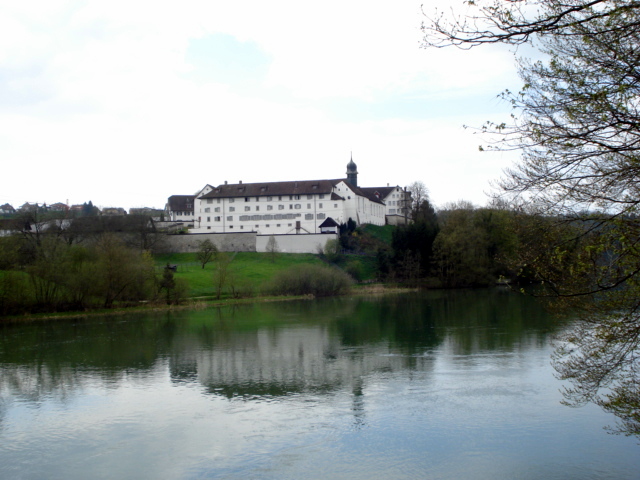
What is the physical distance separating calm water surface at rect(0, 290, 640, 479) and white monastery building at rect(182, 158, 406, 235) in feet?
184

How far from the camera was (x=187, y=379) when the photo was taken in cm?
1805

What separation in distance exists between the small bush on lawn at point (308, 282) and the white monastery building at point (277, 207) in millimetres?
25789

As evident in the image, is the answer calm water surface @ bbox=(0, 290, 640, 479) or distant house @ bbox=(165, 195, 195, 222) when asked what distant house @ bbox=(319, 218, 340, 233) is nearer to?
distant house @ bbox=(165, 195, 195, 222)

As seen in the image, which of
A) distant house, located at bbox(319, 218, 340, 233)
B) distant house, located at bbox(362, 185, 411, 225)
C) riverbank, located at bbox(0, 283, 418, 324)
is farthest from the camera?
distant house, located at bbox(362, 185, 411, 225)

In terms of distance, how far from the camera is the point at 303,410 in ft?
45.9

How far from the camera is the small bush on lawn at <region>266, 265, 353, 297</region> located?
53.4 m

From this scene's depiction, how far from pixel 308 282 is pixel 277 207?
104 ft

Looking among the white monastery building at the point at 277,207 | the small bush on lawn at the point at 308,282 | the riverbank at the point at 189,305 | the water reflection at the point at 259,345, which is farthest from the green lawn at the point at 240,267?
the water reflection at the point at 259,345

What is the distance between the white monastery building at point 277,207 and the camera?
82625 millimetres

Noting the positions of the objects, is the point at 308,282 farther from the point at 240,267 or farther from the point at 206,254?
the point at 206,254

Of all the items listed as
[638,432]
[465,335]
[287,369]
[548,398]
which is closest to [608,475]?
[638,432]

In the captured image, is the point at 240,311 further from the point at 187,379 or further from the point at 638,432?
the point at 638,432

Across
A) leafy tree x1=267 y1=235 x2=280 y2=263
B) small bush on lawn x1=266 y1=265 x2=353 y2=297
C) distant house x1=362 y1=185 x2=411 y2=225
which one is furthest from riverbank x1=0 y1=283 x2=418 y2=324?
distant house x1=362 y1=185 x2=411 y2=225

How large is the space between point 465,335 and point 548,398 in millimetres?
10611
